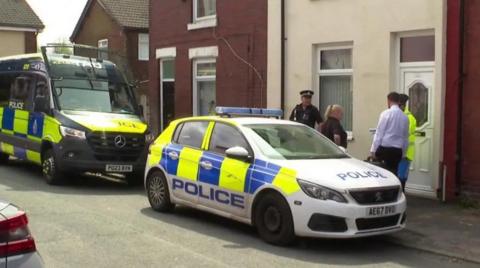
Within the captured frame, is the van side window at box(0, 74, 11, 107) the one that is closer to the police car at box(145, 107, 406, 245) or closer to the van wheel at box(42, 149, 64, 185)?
the van wheel at box(42, 149, 64, 185)

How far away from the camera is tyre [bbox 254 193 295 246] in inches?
283

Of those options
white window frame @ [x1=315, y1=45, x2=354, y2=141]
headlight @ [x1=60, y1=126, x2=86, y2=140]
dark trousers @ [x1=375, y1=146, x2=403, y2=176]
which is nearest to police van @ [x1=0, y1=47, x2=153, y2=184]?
headlight @ [x1=60, y1=126, x2=86, y2=140]

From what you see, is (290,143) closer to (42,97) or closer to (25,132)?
(42,97)

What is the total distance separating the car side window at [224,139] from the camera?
323 inches

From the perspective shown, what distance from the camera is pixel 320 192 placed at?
701 centimetres

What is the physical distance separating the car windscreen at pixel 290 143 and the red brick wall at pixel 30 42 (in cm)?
2933

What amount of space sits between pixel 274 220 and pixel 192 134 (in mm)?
2171

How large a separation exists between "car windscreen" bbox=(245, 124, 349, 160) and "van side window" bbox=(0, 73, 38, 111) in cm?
635

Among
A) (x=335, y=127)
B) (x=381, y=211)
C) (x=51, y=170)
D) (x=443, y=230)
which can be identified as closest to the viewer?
(x=381, y=211)

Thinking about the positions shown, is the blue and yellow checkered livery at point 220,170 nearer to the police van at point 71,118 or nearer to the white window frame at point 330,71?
the police van at point 71,118

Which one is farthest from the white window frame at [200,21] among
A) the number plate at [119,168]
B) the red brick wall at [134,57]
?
the red brick wall at [134,57]

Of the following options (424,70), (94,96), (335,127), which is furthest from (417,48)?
(94,96)

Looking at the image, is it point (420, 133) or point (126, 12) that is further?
point (126, 12)

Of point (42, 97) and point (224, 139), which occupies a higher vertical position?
point (42, 97)
